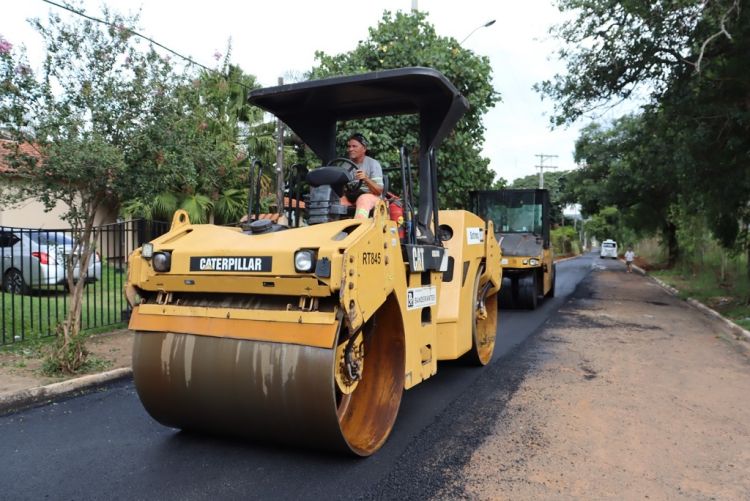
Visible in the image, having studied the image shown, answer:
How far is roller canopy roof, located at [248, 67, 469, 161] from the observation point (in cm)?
470

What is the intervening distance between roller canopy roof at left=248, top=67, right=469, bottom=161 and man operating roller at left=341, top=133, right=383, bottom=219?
446mm

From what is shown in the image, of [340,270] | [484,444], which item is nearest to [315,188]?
[340,270]

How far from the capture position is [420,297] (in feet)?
15.1

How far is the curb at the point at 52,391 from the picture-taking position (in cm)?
530

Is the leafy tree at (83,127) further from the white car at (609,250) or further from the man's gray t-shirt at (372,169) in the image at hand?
the white car at (609,250)

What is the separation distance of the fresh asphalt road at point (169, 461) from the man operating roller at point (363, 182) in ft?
5.56

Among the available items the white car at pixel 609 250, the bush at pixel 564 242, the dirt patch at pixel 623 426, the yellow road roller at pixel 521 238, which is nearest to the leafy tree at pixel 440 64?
the yellow road roller at pixel 521 238

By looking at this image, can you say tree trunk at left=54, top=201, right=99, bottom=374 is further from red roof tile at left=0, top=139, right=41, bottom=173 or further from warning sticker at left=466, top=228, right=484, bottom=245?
warning sticker at left=466, top=228, right=484, bottom=245

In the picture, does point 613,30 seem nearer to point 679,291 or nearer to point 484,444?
point 679,291

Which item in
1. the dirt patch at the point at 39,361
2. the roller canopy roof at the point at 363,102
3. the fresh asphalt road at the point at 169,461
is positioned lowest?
the fresh asphalt road at the point at 169,461

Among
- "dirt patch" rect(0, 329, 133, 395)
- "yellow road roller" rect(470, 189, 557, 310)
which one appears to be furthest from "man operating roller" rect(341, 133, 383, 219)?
"yellow road roller" rect(470, 189, 557, 310)

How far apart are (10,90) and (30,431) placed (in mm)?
3283

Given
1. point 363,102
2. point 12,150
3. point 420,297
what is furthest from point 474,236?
point 12,150

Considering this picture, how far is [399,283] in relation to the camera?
411 centimetres
